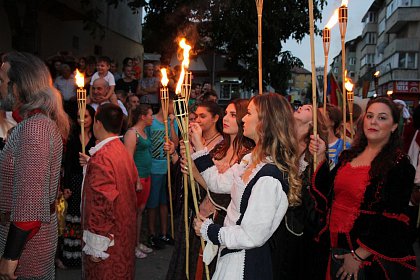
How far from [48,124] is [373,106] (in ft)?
7.77

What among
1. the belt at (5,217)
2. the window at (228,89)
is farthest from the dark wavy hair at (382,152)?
the window at (228,89)

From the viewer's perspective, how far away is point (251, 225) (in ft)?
8.33

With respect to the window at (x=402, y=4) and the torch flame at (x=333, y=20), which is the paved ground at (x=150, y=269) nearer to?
the torch flame at (x=333, y=20)

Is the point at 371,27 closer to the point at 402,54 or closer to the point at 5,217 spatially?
the point at 402,54

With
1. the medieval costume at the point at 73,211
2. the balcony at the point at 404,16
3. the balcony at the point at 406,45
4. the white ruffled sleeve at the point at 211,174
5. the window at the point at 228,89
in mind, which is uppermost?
the balcony at the point at 404,16

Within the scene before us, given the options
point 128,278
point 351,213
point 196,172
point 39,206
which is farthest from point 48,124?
point 351,213

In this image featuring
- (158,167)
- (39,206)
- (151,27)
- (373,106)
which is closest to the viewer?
(39,206)

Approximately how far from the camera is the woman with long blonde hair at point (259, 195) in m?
2.56

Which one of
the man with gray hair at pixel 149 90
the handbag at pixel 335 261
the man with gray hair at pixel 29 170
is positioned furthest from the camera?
the man with gray hair at pixel 149 90

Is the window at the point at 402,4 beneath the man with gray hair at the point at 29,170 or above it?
above

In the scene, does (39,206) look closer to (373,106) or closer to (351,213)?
(351,213)

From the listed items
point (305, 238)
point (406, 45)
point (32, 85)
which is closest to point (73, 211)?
point (305, 238)

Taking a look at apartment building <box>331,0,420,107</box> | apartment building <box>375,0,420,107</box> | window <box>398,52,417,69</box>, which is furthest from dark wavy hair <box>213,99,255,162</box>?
window <box>398,52,417,69</box>

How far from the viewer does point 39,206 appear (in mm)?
2441
